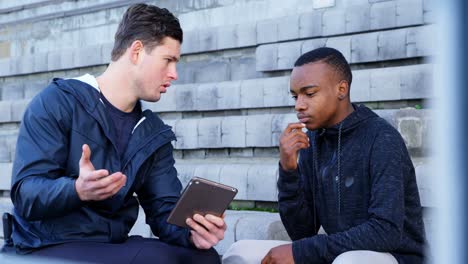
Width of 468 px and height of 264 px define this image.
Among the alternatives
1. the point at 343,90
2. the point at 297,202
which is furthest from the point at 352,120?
the point at 297,202

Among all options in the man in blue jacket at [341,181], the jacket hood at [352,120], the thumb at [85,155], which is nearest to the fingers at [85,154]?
the thumb at [85,155]

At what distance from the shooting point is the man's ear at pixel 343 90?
103 inches

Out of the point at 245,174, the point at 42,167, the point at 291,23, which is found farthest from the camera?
the point at 291,23

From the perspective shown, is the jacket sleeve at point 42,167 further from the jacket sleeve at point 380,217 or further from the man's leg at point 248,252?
the jacket sleeve at point 380,217

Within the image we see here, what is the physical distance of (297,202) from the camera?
2.63m

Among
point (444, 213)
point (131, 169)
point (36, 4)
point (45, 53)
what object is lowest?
point (131, 169)

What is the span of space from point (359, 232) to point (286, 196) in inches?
17.7

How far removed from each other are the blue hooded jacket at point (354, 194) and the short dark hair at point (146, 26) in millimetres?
724

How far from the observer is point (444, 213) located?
469 millimetres

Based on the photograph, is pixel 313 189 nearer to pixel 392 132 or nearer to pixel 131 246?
pixel 392 132

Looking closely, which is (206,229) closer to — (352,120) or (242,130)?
(352,120)

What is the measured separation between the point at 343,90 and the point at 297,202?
1.60 ft

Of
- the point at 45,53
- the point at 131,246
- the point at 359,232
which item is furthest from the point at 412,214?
the point at 45,53

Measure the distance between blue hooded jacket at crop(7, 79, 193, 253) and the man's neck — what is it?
70mm
